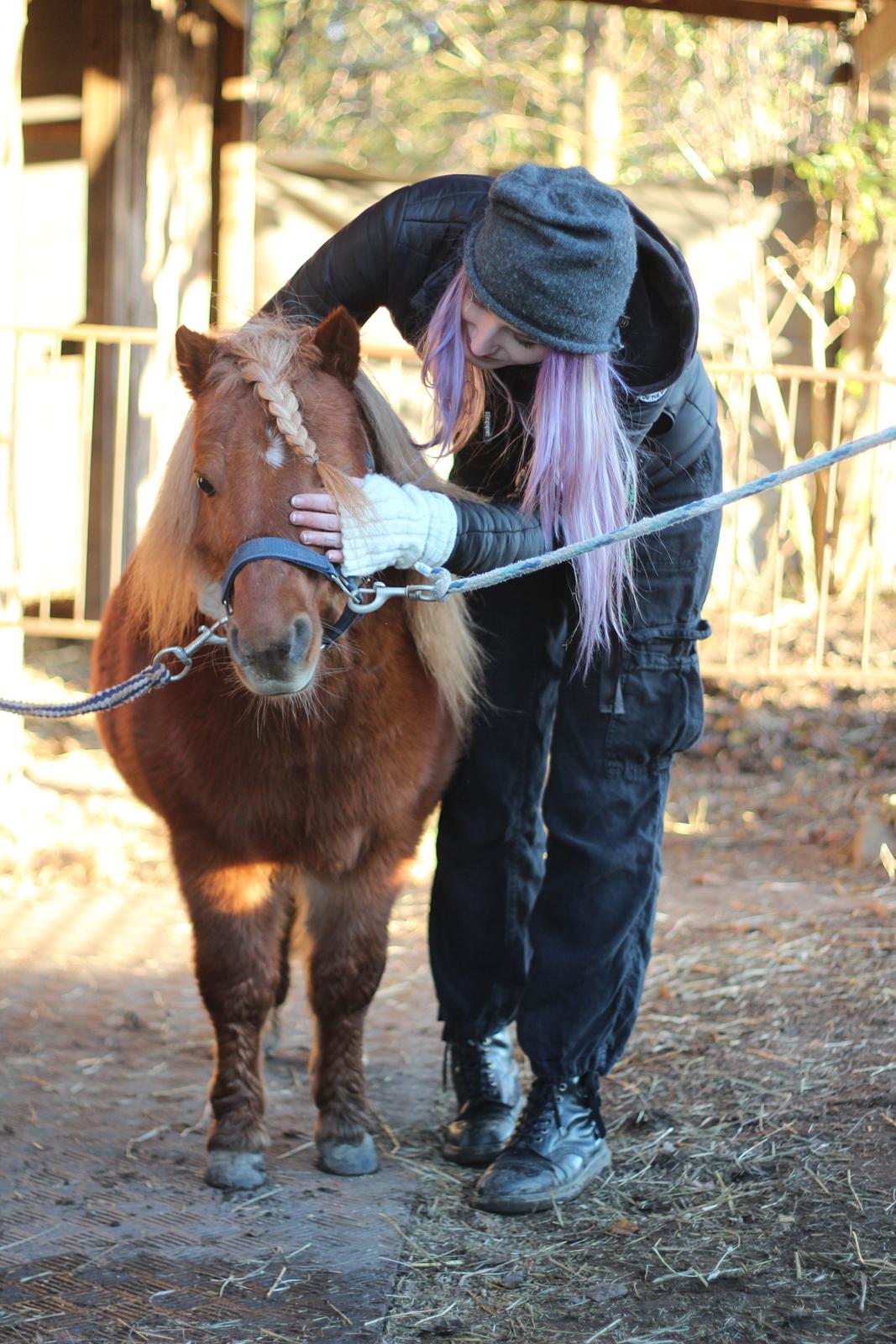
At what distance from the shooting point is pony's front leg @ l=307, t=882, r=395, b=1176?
2.48m

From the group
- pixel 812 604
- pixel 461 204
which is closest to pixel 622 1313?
pixel 461 204

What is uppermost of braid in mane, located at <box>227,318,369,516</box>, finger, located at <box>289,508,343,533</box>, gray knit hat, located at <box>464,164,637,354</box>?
gray knit hat, located at <box>464,164,637,354</box>

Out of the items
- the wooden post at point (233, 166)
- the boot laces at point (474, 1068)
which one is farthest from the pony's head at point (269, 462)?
the wooden post at point (233, 166)

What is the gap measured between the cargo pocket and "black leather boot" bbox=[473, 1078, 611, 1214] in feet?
2.11

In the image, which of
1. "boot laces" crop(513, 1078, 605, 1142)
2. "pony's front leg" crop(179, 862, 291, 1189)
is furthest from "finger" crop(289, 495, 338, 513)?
"boot laces" crop(513, 1078, 605, 1142)

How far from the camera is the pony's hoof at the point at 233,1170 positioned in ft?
7.75

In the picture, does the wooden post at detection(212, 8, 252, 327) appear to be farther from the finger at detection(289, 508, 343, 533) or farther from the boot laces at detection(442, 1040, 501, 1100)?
the finger at detection(289, 508, 343, 533)

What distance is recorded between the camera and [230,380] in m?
2.02

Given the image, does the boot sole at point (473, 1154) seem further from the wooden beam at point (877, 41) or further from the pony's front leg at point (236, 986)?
the wooden beam at point (877, 41)

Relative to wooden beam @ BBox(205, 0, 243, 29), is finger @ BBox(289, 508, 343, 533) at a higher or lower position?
lower

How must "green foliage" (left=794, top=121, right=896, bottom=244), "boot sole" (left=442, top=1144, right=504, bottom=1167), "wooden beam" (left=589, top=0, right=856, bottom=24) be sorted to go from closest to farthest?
"boot sole" (left=442, top=1144, right=504, bottom=1167) → "wooden beam" (left=589, top=0, right=856, bottom=24) → "green foliage" (left=794, top=121, right=896, bottom=244)

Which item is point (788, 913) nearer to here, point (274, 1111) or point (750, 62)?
point (274, 1111)

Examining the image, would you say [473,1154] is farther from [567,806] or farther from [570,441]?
[570,441]

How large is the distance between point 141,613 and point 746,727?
4.52 meters
